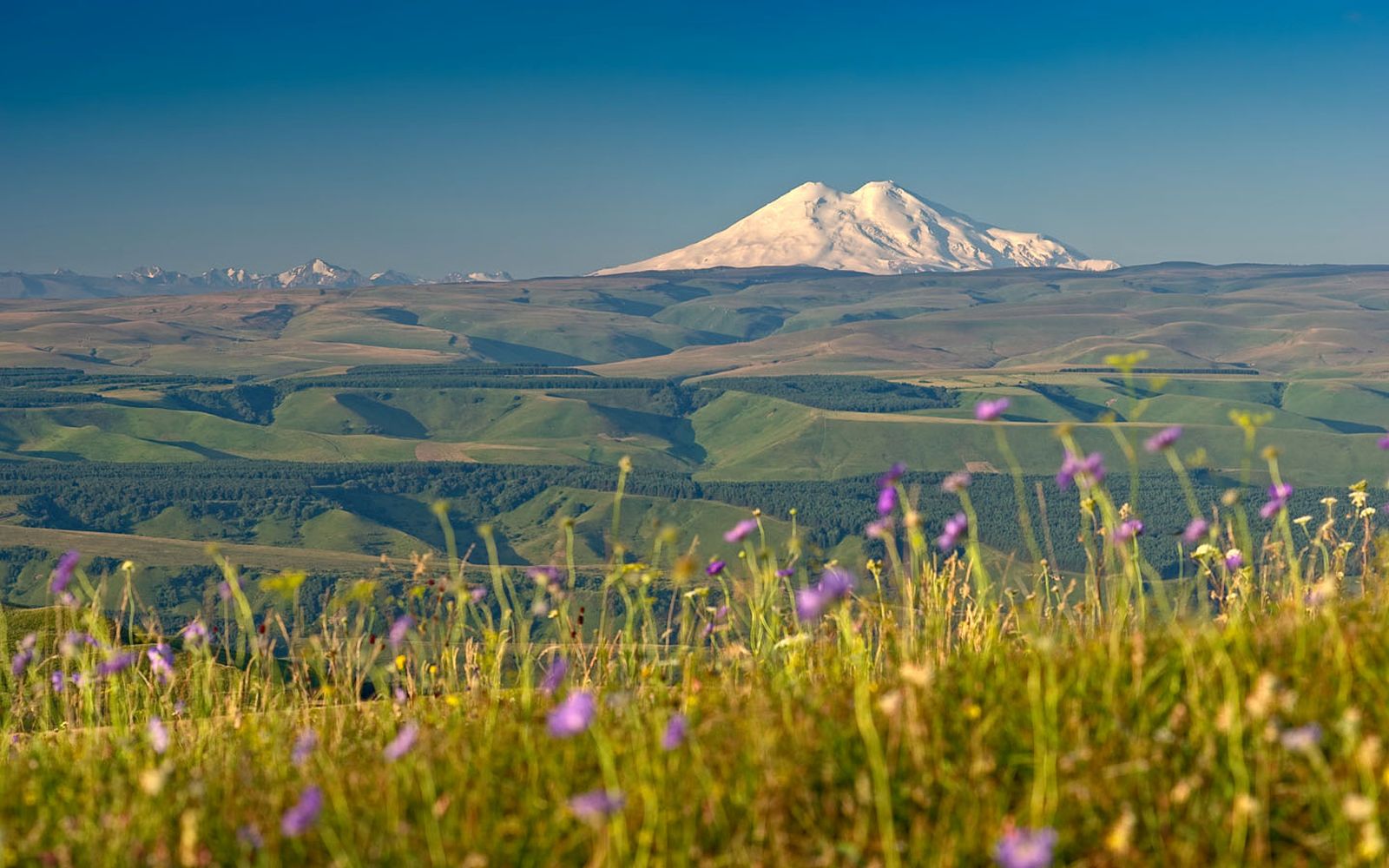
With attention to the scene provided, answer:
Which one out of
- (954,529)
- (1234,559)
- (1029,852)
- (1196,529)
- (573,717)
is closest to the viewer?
(1029,852)

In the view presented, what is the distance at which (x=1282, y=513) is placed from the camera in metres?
6.97

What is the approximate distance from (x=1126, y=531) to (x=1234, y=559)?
207 cm

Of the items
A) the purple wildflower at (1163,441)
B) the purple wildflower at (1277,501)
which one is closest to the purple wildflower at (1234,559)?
the purple wildflower at (1277,501)

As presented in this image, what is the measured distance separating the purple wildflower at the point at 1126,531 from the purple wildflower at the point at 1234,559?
93 cm

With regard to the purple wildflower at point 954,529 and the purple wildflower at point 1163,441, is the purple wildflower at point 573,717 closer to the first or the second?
the purple wildflower at point 954,529

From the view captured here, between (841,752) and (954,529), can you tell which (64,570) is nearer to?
(841,752)

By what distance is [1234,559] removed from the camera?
7555mm

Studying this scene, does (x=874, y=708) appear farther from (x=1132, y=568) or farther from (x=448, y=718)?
(x=448, y=718)

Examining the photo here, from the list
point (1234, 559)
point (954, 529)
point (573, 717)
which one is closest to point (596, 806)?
point (573, 717)

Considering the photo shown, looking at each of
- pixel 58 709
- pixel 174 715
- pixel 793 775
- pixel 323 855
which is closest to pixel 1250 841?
pixel 793 775

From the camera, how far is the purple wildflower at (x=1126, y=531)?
5316 millimetres

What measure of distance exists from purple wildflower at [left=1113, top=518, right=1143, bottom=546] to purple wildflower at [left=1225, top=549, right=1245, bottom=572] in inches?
36.8

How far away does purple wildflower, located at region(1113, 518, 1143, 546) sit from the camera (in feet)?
17.4

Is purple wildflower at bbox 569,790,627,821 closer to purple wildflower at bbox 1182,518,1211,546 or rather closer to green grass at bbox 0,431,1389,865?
green grass at bbox 0,431,1389,865
